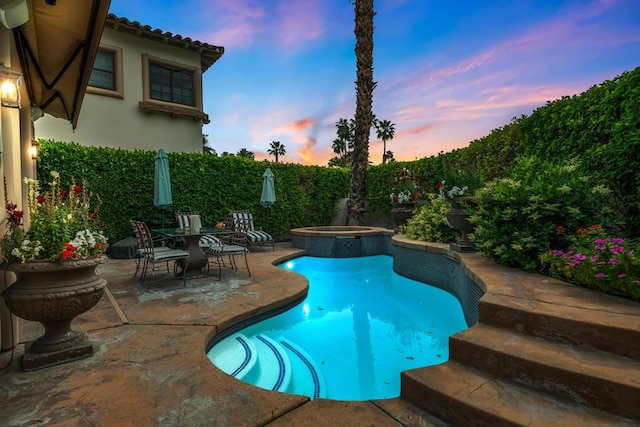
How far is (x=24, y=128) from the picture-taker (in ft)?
17.7

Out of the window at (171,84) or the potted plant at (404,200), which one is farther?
the window at (171,84)

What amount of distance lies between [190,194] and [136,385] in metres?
7.97

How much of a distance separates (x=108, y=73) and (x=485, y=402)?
42.8 feet

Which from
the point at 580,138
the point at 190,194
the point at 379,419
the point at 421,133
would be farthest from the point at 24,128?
the point at 421,133

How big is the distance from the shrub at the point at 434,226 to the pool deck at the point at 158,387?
2931 mm

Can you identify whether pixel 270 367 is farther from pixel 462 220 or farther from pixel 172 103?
pixel 172 103

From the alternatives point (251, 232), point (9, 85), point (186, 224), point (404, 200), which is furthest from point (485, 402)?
point (404, 200)

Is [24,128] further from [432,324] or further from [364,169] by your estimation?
[364,169]

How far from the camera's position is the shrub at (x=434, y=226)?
6.92 metres

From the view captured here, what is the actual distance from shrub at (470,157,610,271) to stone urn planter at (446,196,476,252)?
85 cm

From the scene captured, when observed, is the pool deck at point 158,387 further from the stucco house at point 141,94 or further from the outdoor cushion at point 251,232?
the stucco house at point 141,94

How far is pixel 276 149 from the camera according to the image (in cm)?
5134

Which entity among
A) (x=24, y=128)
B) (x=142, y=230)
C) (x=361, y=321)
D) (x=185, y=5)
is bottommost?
(x=361, y=321)

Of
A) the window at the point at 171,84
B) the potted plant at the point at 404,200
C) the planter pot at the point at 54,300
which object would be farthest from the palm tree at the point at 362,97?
the planter pot at the point at 54,300
